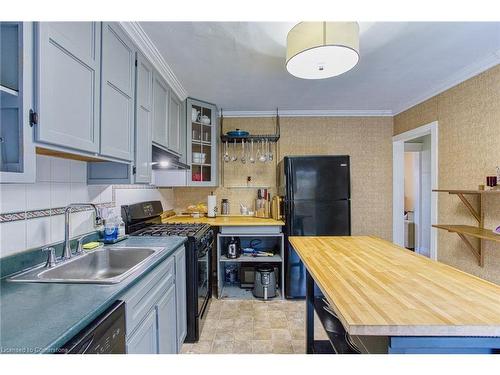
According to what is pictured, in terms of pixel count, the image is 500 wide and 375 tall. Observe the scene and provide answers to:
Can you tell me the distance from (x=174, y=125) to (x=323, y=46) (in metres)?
1.72

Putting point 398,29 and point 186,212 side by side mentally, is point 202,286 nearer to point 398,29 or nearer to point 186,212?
point 186,212

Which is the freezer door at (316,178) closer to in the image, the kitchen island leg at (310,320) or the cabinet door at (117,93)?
the kitchen island leg at (310,320)

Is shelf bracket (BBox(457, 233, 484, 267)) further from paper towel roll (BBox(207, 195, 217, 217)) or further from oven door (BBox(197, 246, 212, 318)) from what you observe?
paper towel roll (BBox(207, 195, 217, 217))

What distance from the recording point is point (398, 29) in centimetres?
165

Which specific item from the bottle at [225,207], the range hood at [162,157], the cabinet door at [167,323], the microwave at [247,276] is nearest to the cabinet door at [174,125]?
the range hood at [162,157]

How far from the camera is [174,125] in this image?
8.49 feet

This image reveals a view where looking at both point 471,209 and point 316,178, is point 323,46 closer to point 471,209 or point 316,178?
point 316,178

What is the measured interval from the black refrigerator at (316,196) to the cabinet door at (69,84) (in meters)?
2.03

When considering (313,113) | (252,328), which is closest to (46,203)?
(252,328)

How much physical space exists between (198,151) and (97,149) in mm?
1885

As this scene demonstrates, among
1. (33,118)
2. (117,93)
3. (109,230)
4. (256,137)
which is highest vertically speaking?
(256,137)

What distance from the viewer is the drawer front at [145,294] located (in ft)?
3.64

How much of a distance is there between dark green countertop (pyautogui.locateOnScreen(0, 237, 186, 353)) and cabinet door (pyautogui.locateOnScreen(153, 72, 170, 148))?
1.31 m
